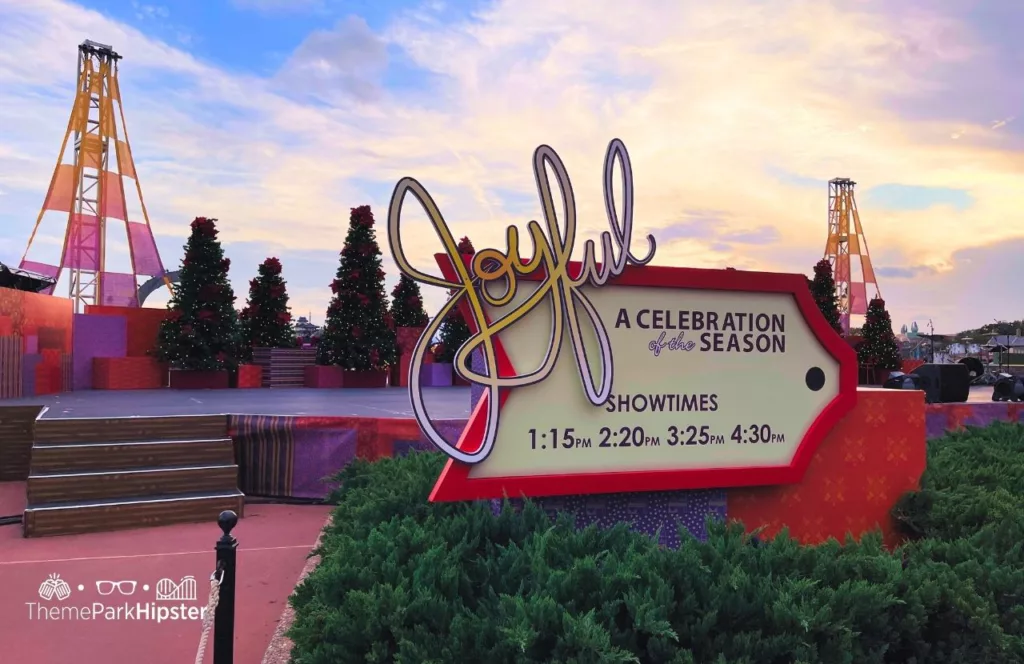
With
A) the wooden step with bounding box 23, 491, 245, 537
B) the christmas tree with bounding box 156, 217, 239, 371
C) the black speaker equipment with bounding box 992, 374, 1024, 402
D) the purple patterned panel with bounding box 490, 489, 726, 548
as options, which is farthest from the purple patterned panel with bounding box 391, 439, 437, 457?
the christmas tree with bounding box 156, 217, 239, 371

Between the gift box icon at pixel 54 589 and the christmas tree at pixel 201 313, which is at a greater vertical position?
the christmas tree at pixel 201 313

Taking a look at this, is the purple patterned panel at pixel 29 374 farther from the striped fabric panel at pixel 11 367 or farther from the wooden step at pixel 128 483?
the wooden step at pixel 128 483

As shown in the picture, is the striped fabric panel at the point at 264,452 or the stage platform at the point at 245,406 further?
the stage platform at the point at 245,406

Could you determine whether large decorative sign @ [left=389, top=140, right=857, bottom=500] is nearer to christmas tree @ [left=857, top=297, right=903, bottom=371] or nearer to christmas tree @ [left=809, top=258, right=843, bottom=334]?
A: christmas tree @ [left=857, top=297, right=903, bottom=371]

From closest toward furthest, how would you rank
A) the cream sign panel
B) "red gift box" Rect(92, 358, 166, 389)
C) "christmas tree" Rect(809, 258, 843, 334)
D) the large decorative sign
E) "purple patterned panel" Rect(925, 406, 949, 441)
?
the large decorative sign
the cream sign panel
"purple patterned panel" Rect(925, 406, 949, 441)
"red gift box" Rect(92, 358, 166, 389)
"christmas tree" Rect(809, 258, 843, 334)

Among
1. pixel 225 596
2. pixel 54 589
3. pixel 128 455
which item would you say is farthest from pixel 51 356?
pixel 225 596

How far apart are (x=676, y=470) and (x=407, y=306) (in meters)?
28.9

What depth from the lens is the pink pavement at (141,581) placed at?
421 cm

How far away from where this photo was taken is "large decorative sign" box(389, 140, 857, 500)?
3898 mm

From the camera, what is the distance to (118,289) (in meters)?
33.8

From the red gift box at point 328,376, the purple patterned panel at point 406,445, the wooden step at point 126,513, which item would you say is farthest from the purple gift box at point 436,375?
the wooden step at point 126,513

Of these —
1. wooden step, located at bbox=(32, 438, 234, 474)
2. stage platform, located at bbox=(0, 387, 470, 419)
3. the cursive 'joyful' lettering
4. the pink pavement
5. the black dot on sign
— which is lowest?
the pink pavement

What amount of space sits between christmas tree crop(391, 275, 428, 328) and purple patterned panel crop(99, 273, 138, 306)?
42.7 ft

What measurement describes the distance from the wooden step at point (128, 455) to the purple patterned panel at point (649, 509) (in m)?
5.28
